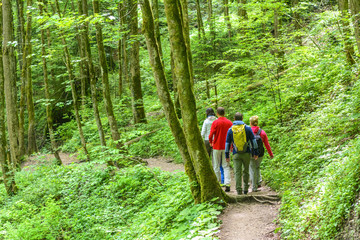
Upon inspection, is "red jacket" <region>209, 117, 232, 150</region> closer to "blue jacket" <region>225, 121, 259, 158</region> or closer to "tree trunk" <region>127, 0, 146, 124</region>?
"blue jacket" <region>225, 121, 259, 158</region>

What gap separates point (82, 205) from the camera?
9.80 meters

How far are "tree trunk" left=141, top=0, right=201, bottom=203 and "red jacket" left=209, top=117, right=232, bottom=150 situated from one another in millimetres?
1185

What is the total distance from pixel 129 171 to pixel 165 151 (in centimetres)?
409

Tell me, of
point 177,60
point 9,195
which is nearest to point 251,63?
point 177,60

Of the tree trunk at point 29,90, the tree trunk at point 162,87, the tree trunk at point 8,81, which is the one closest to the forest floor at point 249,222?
the tree trunk at point 162,87

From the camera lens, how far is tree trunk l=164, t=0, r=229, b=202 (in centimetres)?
581

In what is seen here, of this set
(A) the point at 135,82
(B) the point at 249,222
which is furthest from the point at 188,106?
(A) the point at 135,82

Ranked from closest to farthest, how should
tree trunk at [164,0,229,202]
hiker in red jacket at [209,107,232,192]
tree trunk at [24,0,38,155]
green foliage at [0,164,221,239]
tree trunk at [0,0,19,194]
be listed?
1. tree trunk at [164,0,229,202]
2. green foliage at [0,164,221,239]
3. hiker in red jacket at [209,107,232,192]
4. tree trunk at [0,0,19,194]
5. tree trunk at [24,0,38,155]

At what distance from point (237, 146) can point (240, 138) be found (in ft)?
0.66

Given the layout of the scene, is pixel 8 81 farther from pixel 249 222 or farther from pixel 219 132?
pixel 249 222

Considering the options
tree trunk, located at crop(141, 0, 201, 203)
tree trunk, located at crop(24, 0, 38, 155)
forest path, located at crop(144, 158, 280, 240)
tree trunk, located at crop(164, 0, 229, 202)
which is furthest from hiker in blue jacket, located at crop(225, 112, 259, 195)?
tree trunk, located at crop(24, 0, 38, 155)

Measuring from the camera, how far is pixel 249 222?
5.49m

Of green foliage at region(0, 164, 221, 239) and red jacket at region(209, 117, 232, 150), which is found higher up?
red jacket at region(209, 117, 232, 150)

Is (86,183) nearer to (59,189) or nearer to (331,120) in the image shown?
(59,189)
